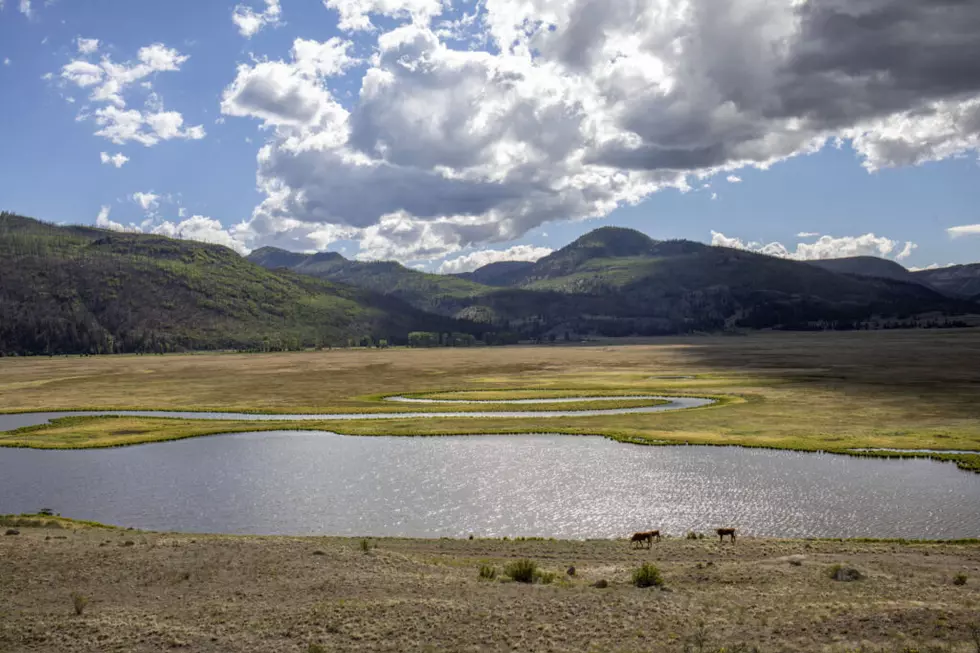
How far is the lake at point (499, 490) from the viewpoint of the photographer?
42125 mm

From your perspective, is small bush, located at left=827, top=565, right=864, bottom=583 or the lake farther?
the lake

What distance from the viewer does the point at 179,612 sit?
25047 mm

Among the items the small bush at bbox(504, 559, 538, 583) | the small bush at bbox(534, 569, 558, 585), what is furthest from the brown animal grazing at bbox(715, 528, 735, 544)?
the small bush at bbox(504, 559, 538, 583)

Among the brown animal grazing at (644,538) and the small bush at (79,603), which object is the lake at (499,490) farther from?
the small bush at (79,603)

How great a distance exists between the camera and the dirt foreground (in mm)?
21969

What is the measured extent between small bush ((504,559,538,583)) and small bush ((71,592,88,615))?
16.6m

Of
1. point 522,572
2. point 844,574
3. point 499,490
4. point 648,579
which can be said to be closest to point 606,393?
point 499,490

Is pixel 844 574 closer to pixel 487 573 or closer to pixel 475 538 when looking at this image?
pixel 487 573

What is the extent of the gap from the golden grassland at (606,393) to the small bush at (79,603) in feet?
178

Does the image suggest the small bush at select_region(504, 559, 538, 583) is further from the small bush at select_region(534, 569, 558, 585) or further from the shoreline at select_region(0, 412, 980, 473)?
the shoreline at select_region(0, 412, 980, 473)

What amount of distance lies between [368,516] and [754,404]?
73.1m

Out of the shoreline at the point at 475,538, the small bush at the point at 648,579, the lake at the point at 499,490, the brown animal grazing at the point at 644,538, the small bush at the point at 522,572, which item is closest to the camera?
the small bush at the point at 648,579

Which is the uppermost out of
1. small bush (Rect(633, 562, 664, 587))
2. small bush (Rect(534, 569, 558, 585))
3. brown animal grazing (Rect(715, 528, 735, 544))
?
small bush (Rect(633, 562, 664, 587))

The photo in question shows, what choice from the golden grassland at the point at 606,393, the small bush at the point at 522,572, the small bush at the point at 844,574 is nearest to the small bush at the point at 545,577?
the small bush at the point at 522,572
